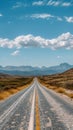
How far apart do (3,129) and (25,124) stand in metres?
1.70

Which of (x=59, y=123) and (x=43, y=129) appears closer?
(x=43, y=129)

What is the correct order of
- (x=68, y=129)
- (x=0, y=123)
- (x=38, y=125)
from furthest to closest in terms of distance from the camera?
1. (x=0, y=123)
2. (x=38, y=125)
3. (x=68, y=129)

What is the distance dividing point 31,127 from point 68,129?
81.9 inches

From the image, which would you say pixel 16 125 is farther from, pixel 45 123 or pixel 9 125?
pixel 45 123

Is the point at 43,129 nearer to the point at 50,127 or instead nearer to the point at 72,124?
the point at 50,127

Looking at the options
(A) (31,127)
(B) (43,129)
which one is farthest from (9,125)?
(B) (43,129)

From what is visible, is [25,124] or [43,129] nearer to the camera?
[43,129]

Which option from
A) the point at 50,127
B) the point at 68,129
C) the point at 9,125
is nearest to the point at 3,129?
the point at 9,125

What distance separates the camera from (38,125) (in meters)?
14.0

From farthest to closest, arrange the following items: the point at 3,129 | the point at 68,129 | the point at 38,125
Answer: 1. the point at 38,125
2. the point at 3,129
3. the point at 68,129

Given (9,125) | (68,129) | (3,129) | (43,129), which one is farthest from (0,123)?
(68,129)

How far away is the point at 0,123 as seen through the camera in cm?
1509

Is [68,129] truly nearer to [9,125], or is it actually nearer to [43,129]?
[43,129]

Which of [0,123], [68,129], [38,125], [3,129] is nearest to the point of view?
[68,129]
